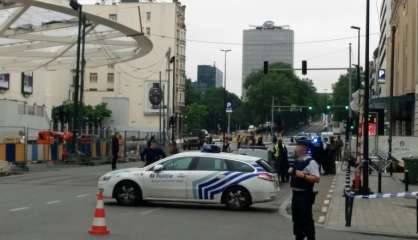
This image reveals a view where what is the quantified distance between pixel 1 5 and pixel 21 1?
1.49 metres

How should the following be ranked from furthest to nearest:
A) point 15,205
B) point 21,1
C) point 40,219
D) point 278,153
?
1. point 21,1
2. point 278,153
3. point 15,205
4. point 40,219

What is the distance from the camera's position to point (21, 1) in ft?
121

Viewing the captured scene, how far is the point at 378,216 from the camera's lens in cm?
1748

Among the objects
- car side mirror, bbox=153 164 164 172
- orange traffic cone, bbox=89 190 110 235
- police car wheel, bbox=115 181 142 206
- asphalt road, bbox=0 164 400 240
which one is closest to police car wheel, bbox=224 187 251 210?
asphalt road, bbox=0 164 400 240

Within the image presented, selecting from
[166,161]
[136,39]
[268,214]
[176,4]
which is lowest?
[268,214]

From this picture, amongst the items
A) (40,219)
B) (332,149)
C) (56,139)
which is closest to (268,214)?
(40,219)

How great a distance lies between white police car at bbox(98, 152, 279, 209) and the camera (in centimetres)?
1783

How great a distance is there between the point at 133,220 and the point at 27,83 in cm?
7534

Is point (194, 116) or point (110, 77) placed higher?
point (110, 77)

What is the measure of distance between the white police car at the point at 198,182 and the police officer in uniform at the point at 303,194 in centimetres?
663

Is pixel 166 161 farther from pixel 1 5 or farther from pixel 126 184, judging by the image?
pixel 1 5

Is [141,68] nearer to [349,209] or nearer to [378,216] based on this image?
[378,216]

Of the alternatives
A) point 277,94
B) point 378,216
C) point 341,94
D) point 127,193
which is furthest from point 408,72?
point 277,94

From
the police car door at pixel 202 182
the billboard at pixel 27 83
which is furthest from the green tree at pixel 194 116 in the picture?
the police car door at pixel 202 182
